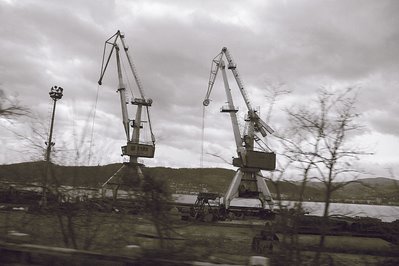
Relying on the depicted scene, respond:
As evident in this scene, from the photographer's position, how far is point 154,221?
7.53 metres

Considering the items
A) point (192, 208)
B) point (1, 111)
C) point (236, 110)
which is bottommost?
point (192, 208)

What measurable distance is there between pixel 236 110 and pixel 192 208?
24981 millimetres

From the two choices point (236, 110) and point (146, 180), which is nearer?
point (146, 180)

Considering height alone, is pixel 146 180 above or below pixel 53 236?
above

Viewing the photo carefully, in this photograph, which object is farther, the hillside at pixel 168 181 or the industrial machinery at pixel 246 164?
the industrial machinery at pixel 246 164

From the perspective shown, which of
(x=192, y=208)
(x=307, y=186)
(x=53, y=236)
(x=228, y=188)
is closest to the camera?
(x=307, y=186)

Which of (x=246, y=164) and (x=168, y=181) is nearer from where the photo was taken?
(x=168, y=181)

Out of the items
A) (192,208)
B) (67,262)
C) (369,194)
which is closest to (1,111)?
(67,262)

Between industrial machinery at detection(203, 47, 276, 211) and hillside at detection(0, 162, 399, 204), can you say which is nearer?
hillside at detection(0, 162, 399, 204)

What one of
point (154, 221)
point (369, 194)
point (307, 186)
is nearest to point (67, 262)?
point (154, 221)

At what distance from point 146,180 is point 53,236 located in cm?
401

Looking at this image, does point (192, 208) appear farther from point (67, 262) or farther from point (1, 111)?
point (67, 262)

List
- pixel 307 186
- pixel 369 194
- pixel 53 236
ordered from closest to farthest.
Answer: pixel 307 186 < pixel 369 194 < pixel 53 236

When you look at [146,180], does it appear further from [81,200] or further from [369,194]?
[369,194]
